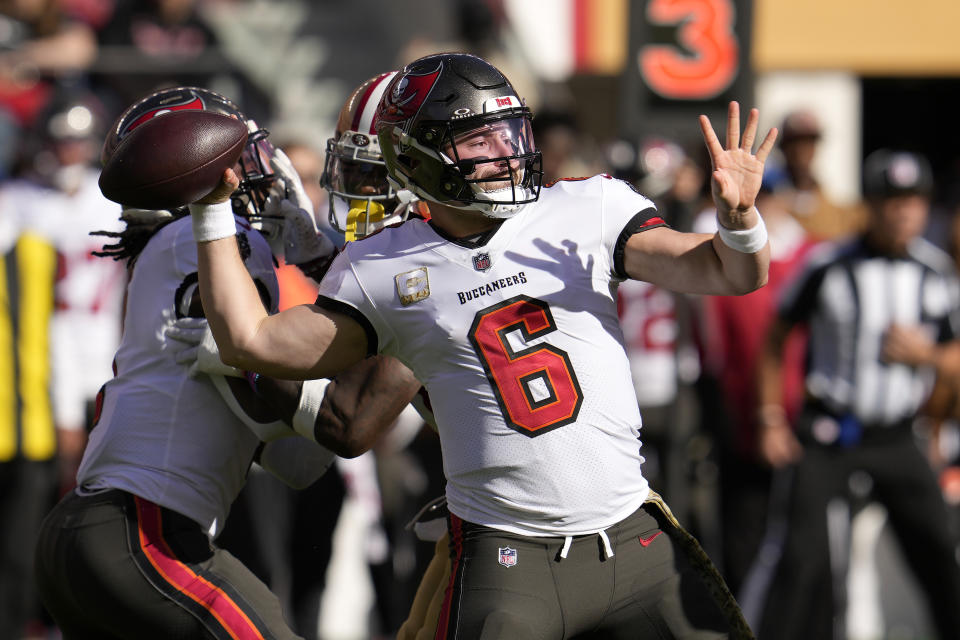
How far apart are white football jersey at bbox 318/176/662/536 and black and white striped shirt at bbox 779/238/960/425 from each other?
3.04 m

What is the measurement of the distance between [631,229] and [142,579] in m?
1.32

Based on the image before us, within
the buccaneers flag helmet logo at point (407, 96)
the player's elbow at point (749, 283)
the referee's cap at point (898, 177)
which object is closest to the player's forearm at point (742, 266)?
the player's elbow at point (749, 283)

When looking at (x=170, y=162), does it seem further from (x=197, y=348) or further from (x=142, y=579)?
(x=142, y=579)

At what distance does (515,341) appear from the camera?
297cm

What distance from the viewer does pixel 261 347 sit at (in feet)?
9.66

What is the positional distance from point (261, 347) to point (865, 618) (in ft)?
15.3

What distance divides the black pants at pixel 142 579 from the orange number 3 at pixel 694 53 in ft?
14.1

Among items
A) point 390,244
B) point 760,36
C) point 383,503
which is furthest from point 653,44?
point 760,36

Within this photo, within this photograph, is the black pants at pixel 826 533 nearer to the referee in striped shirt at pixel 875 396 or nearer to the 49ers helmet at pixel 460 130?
the referee in striped shirt at pixel 875 396

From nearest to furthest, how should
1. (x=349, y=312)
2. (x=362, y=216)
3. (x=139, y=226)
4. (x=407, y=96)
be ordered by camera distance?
(x=349, y=312) → (x=407, y=96) → (x=139, y=226) → (x=362, y=216)

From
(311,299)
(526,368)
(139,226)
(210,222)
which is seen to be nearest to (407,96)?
(210,222)

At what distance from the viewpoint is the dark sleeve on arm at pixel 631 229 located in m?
3.00

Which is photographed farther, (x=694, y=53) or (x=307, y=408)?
(x=694, y=53)

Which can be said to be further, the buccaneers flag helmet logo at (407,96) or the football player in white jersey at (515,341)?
the buccaneers flag helmet logo at (407,96)
